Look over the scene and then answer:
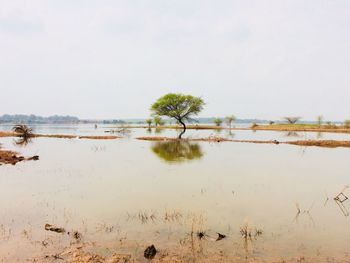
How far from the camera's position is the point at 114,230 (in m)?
11.0

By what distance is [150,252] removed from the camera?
8.98 meters

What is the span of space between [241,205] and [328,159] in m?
18.8

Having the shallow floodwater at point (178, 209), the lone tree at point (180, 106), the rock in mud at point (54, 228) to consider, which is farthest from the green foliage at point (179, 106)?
the rock in mud at point (54, 228)

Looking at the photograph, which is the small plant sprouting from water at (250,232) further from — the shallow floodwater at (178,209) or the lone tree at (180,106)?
the lone tree at (180,106)

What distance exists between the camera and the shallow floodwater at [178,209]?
383 inches

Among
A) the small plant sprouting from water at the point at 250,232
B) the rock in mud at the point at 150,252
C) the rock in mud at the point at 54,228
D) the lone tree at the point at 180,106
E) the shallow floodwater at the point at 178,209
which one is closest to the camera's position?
the rock in mud at the point at 150,252

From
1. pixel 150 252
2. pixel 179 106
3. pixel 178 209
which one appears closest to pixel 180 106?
pixel 179 106

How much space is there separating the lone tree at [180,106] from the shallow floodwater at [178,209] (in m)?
58.5

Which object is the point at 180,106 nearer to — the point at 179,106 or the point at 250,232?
the point at 179,106

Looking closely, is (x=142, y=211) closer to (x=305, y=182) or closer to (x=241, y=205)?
(x=241, y=205)

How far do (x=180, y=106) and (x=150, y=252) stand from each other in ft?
244

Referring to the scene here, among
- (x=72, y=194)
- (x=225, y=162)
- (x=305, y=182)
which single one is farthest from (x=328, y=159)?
(x=72, y=194)

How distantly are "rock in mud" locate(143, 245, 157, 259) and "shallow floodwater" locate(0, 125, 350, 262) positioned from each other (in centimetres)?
22

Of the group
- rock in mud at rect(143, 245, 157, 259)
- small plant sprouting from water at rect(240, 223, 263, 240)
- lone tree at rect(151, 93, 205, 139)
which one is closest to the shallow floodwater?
small plant sprouting from water at rect(240, 223, 263, 240)
